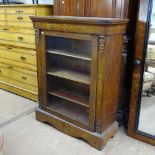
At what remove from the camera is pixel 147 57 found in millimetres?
1931

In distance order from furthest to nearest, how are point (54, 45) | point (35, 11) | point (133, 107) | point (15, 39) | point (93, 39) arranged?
1. point (15, 39)
2. point (35, 11)
3. point (54, 45)
4. point (133, 107)
5. point (93, 39)

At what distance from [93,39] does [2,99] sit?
1861 mm

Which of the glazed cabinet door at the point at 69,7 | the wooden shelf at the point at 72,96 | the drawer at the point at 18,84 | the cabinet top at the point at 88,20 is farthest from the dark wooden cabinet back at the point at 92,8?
the drawer at the point at 18,84

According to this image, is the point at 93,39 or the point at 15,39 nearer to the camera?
the point at 93,39

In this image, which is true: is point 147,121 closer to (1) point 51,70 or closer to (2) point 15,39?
(1) point 51,70

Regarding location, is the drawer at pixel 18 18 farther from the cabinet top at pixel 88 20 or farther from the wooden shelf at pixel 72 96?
the wooden shelf at pixel 72 96

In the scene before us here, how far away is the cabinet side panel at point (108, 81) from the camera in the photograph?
177 cm

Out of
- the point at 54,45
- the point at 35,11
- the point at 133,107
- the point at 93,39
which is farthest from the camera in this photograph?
the point at 35,11

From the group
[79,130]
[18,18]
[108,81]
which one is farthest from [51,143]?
[18,18]

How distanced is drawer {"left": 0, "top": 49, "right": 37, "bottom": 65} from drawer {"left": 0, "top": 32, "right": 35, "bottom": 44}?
20 centimetres

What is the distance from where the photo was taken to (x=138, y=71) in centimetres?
197

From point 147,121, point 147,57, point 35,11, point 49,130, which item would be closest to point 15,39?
point 35,11

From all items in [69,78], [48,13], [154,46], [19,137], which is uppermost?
[48,13]

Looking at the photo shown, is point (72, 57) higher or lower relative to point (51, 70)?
higher
